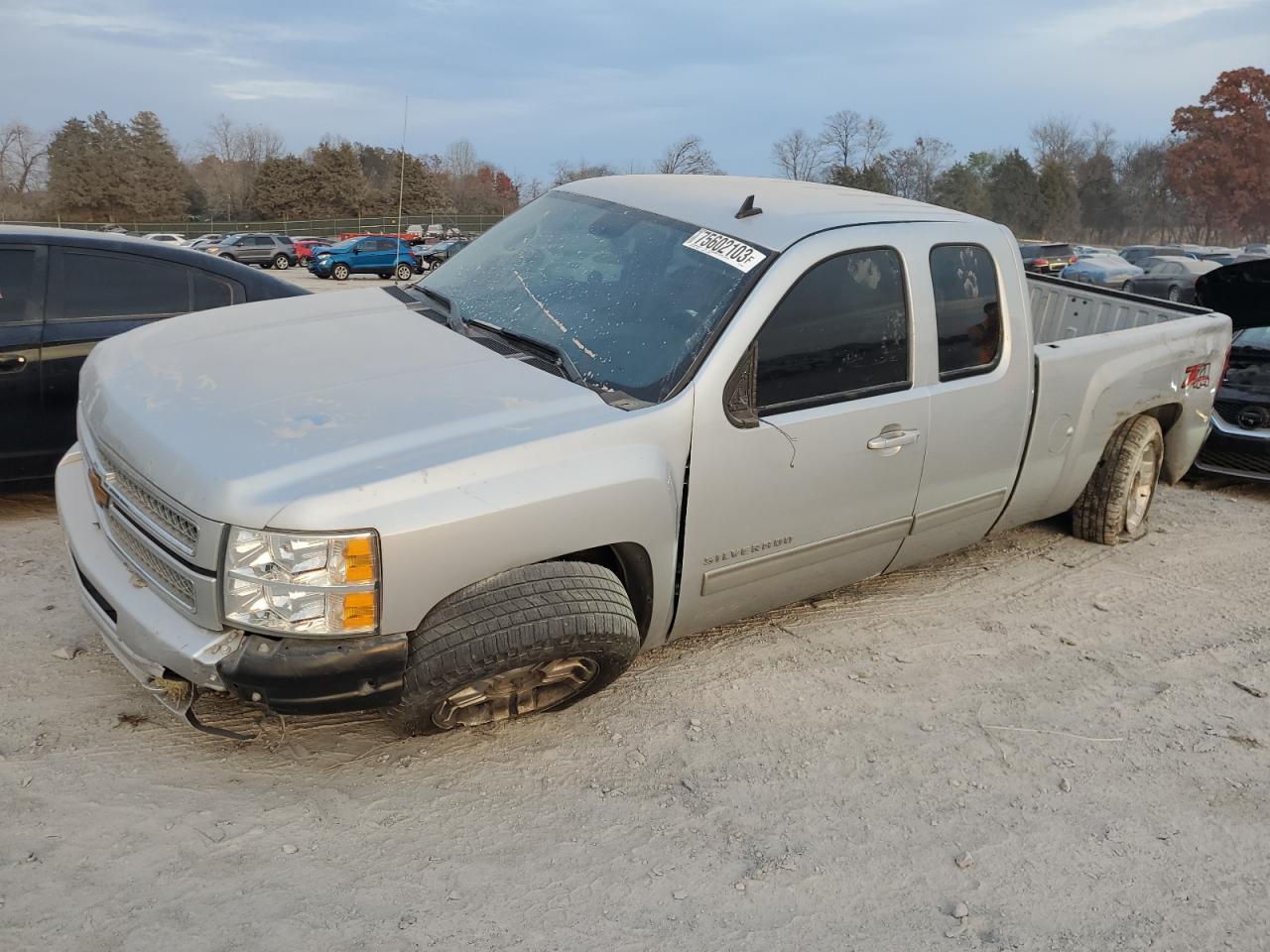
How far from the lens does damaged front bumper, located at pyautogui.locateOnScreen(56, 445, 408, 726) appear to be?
2824 mm

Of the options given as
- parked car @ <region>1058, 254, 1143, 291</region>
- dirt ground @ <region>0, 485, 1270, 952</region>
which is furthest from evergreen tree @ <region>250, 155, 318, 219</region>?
dirt ground @ <region>0, 485, 1270, 952</region>

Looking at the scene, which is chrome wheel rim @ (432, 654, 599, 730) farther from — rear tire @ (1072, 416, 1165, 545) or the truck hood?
rear tire @ (1072, 416, 1165, 545)

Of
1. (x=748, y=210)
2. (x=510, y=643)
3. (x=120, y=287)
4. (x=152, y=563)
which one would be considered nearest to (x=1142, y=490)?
(x=748, y=210)

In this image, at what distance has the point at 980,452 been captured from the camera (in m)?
4.48

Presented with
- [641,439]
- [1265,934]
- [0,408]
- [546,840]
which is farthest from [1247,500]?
[0,408]

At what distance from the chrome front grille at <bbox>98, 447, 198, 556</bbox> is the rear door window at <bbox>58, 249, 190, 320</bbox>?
2289 mm

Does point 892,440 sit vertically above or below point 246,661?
above

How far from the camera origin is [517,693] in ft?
11.2

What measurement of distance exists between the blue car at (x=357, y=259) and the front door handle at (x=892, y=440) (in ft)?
108

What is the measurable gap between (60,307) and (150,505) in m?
2.74

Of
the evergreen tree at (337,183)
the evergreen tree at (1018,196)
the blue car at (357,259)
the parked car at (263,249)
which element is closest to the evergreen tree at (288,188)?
the evergreen tree at (337,183)

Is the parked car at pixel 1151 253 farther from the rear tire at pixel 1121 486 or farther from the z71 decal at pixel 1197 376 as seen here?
the rear tire at pixel 1121 486

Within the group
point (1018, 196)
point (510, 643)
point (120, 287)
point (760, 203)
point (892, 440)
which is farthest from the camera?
point (1018, 196)

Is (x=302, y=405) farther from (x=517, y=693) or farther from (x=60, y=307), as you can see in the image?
(x=60, y=307)
